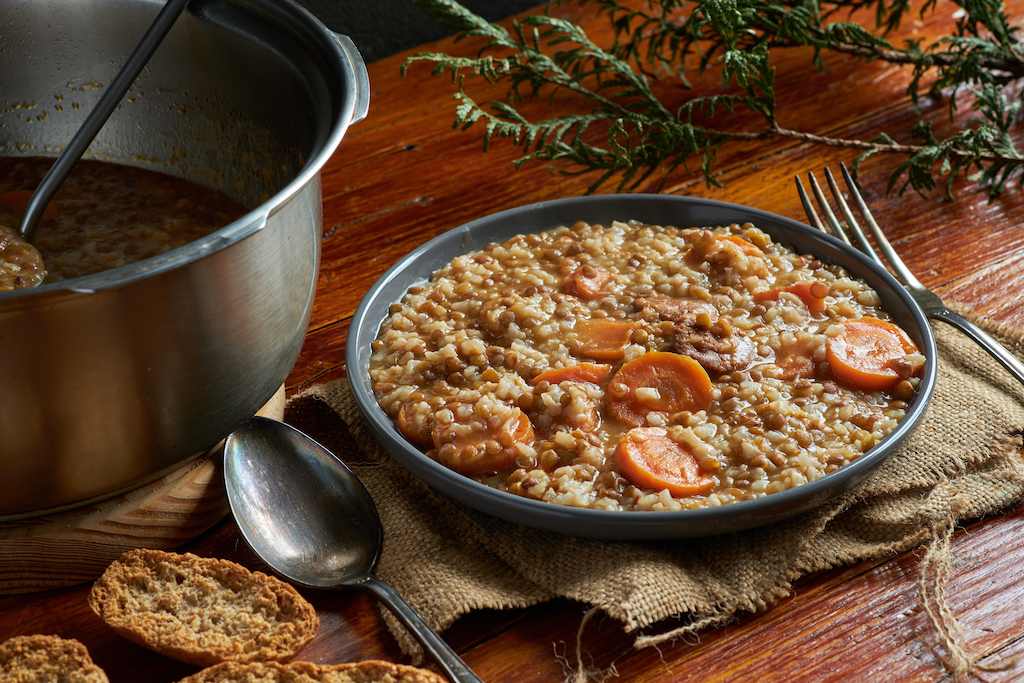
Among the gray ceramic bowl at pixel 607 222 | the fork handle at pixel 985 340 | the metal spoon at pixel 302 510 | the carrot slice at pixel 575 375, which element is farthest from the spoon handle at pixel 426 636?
the fork handle at pixel 985 340

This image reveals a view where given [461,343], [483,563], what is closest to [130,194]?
[461,343]

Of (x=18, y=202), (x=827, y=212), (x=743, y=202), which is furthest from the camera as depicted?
(x=743, y=202)

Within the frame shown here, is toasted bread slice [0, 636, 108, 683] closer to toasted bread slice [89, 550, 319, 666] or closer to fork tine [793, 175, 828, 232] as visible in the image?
toasted bread slice [89, 550, 319, 666]

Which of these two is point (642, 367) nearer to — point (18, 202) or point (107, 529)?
point (107, 529)

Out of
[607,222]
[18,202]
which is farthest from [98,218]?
[607,222]

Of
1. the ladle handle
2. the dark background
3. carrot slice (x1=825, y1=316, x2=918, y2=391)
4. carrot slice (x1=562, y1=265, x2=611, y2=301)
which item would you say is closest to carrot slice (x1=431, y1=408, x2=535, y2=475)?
carrot slice (x1=562, y1=265, x2=611, y2=301)

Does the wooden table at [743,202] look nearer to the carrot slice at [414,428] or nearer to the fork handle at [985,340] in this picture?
the fork handle at [985,340]

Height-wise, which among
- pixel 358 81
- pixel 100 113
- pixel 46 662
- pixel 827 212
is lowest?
pixel 46 662
